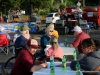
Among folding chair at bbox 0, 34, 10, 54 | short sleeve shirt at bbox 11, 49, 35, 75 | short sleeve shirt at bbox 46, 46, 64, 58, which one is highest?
short sleeve shirt at bbox 11, 49, 35, 75

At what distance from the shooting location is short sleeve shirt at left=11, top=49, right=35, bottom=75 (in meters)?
6.28

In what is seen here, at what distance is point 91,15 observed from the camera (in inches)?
1282

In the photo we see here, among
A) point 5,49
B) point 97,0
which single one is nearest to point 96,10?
point 5,49

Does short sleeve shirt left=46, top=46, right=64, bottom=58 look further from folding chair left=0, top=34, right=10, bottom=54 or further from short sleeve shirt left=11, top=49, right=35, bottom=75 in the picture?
folding chair left=0, top=34, right=10, bottom=54

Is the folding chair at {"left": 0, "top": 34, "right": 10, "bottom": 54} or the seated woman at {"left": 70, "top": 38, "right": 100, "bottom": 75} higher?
the seated woman at {"left": 70, "top": 38, "right": 100, "bottom": 75}

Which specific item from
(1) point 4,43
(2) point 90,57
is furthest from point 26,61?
(1) point 4,43

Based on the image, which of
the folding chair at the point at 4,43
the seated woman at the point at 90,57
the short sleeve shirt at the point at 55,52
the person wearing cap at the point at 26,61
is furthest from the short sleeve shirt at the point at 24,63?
the folding chair at the point at 4,43

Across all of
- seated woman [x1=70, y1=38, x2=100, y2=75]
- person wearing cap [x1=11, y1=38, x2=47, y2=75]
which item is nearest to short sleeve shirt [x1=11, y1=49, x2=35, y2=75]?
person wearing cap [x1=11, y1=38, x2=47, y2=75]

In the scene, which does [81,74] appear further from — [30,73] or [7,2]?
[7,2]

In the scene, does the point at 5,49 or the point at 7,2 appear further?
Result: the point at 7,2

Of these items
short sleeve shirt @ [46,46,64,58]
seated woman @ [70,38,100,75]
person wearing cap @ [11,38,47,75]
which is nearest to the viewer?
seated woman @ [70,38,100,75]

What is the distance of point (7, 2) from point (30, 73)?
4346 centimetres

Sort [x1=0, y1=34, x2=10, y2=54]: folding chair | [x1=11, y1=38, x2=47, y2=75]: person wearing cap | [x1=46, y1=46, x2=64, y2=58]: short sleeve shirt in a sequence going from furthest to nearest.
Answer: [x1=0, y1=34, x2=10, y2=54]: folding chair, [x1=46, y1=46, x2=64, y2=58]: short sleeve shirt, [x1=11, y1=38, x2=47, y2=75]: person wearing cap

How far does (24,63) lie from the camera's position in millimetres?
6285
